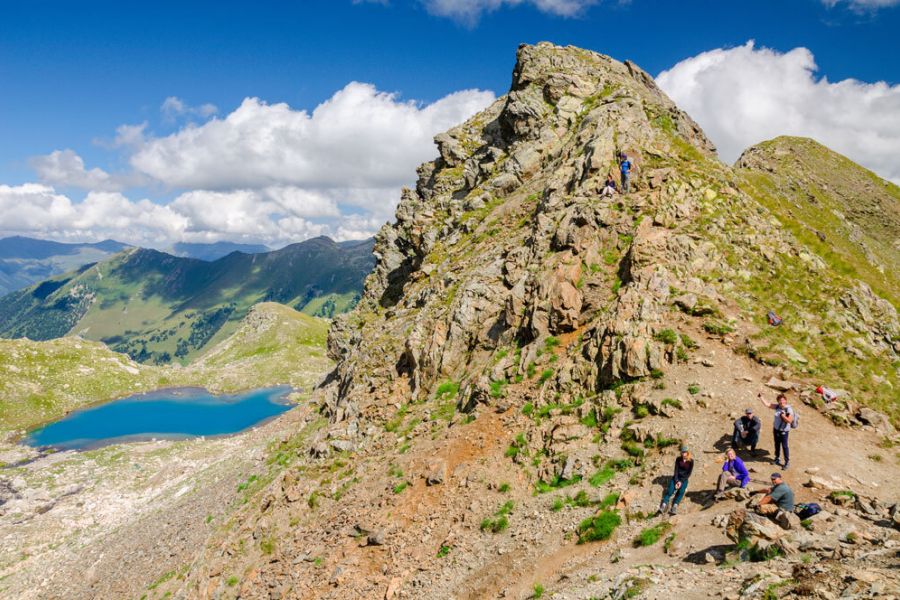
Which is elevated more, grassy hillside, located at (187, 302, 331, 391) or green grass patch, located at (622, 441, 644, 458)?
green grass patch, located at (622, 441, 644, 458)

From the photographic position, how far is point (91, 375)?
13150cm

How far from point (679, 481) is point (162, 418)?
13314cm

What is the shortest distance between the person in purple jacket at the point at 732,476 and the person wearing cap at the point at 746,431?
224 cm

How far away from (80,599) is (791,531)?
5377 cm

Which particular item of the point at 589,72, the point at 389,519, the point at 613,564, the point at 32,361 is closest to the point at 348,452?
the point at 389,519

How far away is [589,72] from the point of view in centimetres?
5591

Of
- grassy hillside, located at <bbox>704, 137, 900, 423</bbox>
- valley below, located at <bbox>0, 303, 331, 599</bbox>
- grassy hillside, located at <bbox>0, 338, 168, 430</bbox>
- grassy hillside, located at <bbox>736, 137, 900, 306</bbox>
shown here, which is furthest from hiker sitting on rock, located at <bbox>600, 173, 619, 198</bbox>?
grassy hillside, located at <bbox>0, 338, 168, 430</bbox>

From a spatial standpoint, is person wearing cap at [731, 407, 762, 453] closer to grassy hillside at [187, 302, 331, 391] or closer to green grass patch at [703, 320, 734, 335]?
green grass patch at [703, 320, 734, 335]

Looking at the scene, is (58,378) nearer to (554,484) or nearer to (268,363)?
(268,363)

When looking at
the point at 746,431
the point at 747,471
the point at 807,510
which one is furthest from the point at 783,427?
the point at 807,510

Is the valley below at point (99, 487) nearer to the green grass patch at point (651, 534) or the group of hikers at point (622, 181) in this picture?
the green grass patch at point (651, 534)

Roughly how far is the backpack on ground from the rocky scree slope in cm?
209

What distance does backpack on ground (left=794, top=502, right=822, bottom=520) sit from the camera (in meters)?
15.3

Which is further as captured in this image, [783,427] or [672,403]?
[672,403]
